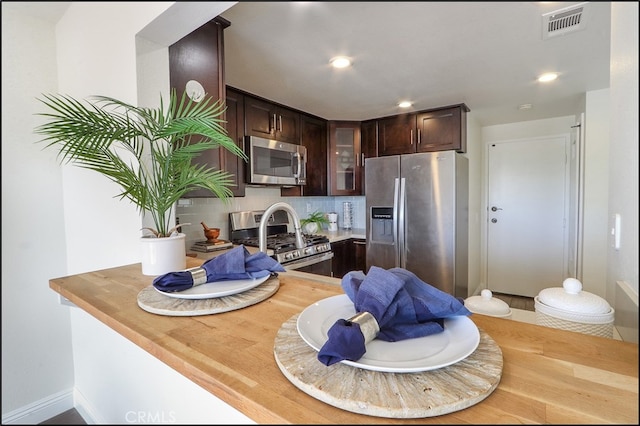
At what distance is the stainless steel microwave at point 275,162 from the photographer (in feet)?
7.57

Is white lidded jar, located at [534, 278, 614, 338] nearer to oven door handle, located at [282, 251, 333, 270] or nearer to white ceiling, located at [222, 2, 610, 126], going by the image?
white ceiling, located at [222, 2, 610, 126]

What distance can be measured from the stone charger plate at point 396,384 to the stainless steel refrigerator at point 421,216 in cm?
217

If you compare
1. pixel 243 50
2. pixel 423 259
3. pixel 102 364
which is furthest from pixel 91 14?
pixel 423 259

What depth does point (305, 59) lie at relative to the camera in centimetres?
59

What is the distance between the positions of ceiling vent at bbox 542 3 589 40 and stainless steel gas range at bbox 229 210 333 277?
1678 millimetres

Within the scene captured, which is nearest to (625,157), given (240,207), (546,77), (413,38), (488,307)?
(413,38)

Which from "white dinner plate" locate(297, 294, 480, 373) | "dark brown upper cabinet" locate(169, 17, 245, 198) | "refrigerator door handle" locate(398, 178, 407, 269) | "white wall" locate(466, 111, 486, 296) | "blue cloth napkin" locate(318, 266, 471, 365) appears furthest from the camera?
"white wall" locate(466, 111, 486, 296)

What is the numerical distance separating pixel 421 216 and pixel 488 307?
172 centimetres

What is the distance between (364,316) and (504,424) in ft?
0.77

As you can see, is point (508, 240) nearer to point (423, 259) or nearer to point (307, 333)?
point (423, 259)

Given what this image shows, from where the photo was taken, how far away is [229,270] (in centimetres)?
93

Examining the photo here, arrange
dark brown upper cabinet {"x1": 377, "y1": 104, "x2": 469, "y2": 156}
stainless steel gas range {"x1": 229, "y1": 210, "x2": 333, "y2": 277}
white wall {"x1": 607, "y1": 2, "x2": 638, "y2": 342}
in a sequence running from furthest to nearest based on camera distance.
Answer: dark brown upper cabinet {"x1": 377, "y1": 104, "x2": 469, "y2": 156}
stainless steel gas range {"x1": 229, "y1": 210, "x2": 333, "y2": 277}
white wall {"x1": 607, "y1": 2, "x2": 638, "y2": 342}

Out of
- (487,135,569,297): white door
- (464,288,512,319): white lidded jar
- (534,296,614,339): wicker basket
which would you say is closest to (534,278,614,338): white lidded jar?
(534,296,614,339): wicker basket

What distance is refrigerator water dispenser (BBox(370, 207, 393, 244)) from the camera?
275cm
